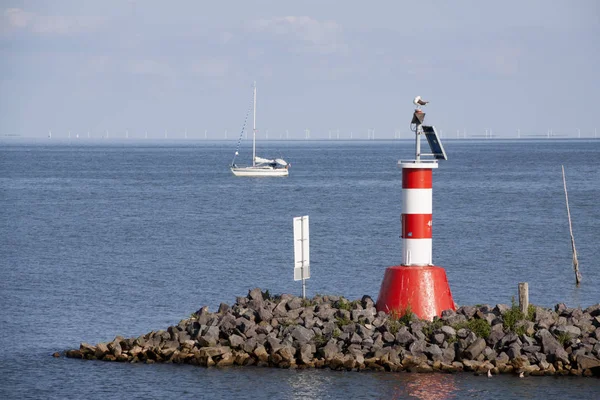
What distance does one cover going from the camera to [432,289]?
20.5m

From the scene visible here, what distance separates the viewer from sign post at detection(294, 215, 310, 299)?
2236cm

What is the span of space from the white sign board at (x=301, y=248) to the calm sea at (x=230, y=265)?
3332mm

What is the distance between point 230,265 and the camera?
36.6 m

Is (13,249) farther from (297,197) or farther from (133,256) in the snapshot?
(297,197)

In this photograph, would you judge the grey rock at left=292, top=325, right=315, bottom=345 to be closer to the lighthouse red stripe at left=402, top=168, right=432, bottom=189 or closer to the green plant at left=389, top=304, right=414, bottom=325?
the green plant at left=389, top=304, right=414, bottom=325

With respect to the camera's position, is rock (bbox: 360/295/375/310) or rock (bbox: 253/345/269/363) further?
rock (bbox: 360/295/375/310)

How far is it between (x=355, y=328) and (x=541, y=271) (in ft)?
54.3

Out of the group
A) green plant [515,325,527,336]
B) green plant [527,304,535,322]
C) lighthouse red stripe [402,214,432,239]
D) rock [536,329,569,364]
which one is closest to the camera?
rock [536,329,569,364]

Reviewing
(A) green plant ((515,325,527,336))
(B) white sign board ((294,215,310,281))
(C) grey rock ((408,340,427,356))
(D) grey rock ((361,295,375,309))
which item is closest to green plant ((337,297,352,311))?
(D) grey rock ((361,295,375,309))

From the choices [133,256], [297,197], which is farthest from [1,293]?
[297,197]

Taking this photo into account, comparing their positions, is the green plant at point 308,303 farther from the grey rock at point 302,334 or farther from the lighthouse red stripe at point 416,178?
the lighthouse red stripe at point 416,178

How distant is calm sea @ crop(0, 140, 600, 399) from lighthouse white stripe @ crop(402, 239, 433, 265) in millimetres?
2121

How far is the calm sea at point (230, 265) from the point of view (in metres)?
19.2

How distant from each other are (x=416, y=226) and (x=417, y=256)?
0.55 metres
